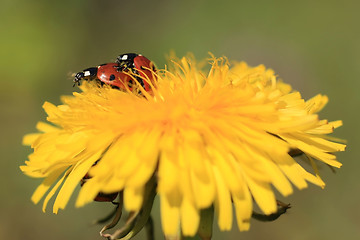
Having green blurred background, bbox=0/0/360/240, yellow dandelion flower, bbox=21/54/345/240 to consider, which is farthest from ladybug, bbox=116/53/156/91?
green blurred background, bbox=0/0/360/240

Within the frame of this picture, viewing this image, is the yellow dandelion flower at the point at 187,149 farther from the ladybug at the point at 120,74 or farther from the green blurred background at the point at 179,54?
the green blurred background at the point at 179,54

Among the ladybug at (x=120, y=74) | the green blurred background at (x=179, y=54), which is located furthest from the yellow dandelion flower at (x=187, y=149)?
the green blurred background at (x=179, y=54)

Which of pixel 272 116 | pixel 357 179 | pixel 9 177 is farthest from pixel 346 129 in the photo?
pixel 9 177

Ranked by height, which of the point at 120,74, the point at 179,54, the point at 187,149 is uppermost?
the point at 179,54

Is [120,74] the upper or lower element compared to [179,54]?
lower

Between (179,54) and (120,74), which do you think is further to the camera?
(179,54)

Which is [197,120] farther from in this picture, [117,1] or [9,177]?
[117,1]

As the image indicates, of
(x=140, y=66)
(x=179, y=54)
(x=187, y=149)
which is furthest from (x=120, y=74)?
(x=179, y=54)

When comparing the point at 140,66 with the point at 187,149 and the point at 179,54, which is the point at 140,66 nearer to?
the point at 187,149
